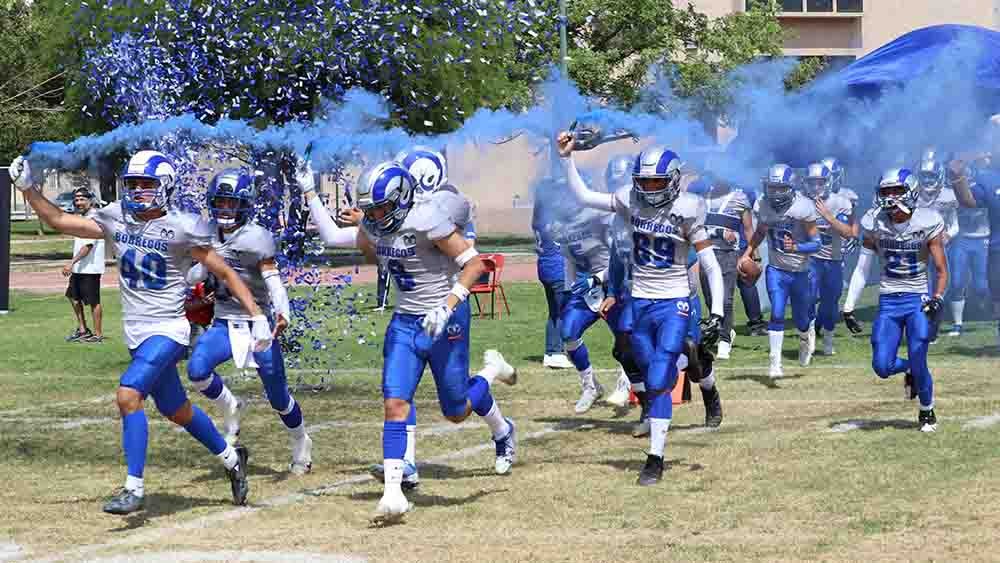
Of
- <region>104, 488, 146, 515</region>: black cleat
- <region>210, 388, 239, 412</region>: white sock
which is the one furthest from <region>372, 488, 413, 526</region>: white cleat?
<region>210, 388, 239, 412</region>: white sock

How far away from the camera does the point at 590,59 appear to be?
39594 millimetres

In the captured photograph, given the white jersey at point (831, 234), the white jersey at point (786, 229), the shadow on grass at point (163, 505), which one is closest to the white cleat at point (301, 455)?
the shadow on grass at point (163, 505)

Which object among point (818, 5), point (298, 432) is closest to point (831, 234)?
point (298, 432)

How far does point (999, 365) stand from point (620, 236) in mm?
5875

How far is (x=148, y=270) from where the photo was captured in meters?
9.02

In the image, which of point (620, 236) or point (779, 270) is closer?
point (620, 236)

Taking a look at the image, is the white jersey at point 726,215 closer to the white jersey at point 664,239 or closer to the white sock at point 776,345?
the white sock at point 776,345

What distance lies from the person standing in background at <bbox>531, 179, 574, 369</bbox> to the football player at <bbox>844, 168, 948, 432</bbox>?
3.05m

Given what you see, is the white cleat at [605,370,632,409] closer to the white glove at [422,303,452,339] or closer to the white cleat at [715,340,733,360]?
the white cleat at [715,340,733,360]

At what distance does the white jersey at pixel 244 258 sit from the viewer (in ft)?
34.7

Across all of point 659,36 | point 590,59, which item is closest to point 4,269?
point 590,59

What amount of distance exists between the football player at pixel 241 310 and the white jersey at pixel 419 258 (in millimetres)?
1067

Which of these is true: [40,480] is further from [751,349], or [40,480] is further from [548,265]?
[751,349]

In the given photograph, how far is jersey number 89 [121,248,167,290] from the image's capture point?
901 cm
